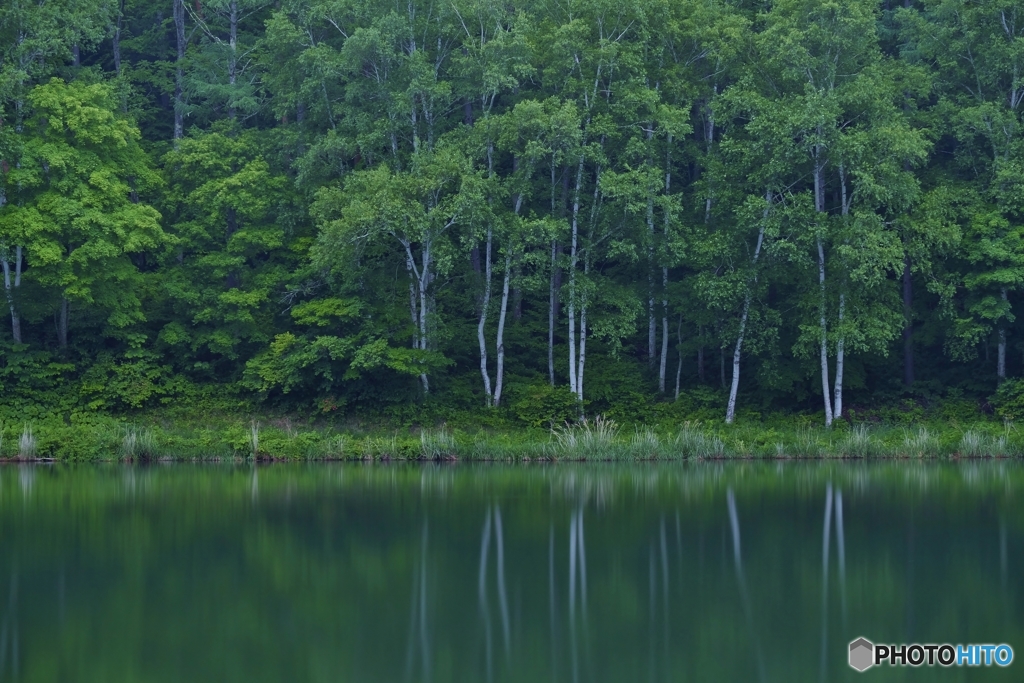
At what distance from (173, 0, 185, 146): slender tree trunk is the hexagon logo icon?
3155cm

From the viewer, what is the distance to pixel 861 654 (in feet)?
30.5

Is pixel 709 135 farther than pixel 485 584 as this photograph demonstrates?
Yes

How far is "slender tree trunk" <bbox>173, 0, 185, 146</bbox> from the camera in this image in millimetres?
38156

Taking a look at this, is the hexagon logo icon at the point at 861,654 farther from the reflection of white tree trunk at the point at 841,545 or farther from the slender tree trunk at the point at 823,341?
the slender tree trunk at the point at 823,341

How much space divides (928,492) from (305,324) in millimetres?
19268

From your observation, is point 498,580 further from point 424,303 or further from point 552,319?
point 552,319

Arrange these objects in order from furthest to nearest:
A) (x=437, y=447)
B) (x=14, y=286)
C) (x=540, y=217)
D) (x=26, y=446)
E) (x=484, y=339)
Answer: (x=540, y=217)
(x=484, y=339)
(x=14, y=286)
(x=437, y=447)
(x=26, y=446)

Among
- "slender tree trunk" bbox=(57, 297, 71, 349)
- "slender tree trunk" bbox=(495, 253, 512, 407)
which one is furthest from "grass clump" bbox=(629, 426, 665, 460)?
"slender tree trunk" bbox=(57, 297, 71, 349)

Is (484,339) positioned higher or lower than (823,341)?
higher

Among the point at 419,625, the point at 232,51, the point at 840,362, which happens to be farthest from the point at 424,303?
the point at 419,625

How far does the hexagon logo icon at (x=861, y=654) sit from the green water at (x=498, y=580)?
13 centimetres

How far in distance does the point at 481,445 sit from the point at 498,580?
15503 millimetres

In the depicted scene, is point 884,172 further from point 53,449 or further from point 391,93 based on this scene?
point 53,449

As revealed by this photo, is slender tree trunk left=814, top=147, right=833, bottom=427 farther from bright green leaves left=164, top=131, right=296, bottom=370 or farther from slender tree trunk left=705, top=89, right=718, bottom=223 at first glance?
bright green leaves left=164, top=131, right=296, bottom=370
